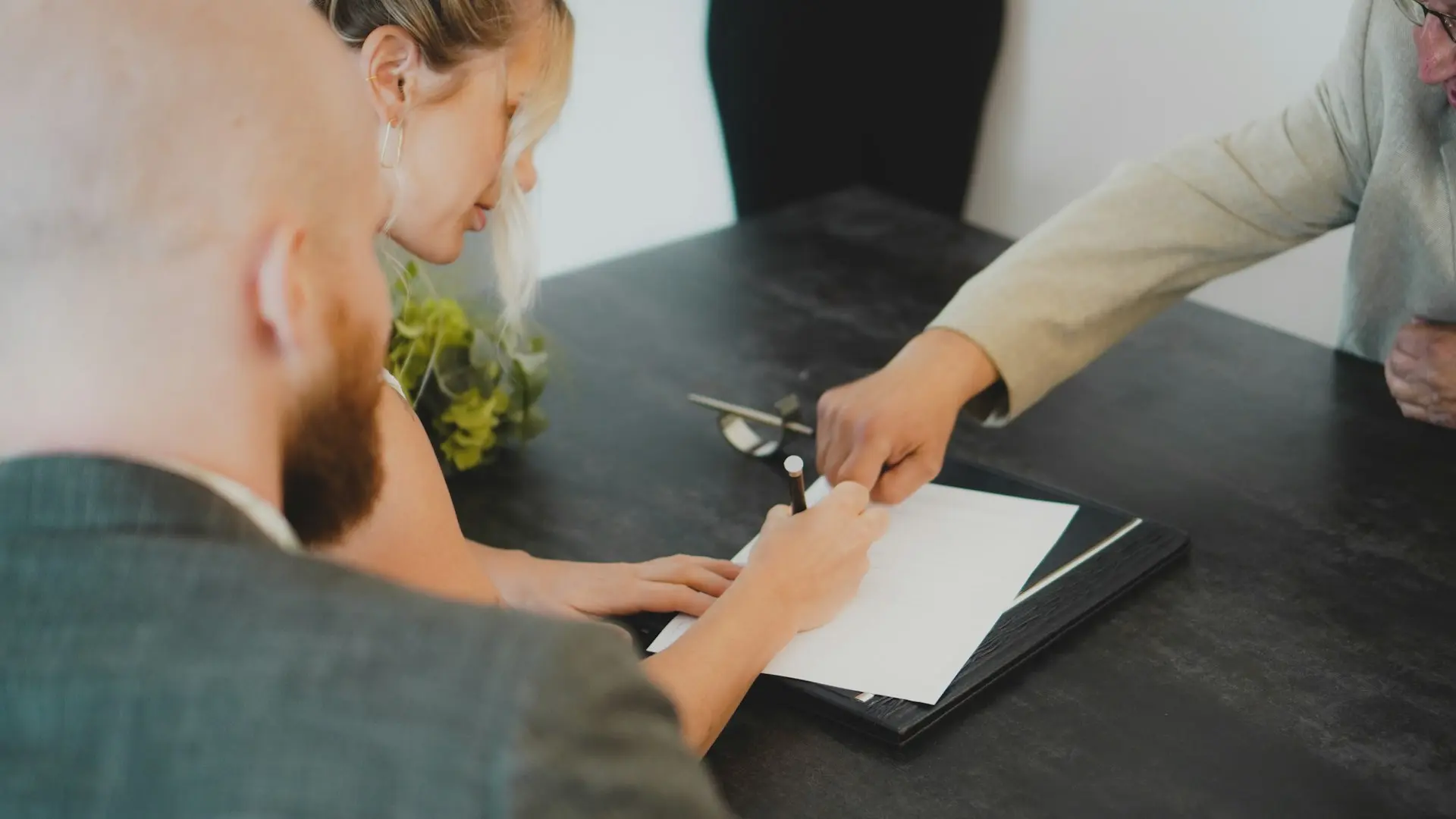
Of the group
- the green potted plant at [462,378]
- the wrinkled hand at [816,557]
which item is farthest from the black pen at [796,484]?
the green potted plant at [462,378]

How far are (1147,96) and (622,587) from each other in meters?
2.12

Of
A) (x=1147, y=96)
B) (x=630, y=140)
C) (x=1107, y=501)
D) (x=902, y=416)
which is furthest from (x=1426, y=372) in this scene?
(x=630, y=140)

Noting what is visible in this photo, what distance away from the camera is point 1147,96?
115 inches

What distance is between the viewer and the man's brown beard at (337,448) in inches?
30.9

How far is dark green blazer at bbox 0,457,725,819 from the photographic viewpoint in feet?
1.90

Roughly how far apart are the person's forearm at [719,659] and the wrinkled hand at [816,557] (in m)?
0.02

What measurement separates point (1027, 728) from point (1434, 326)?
74 centimetres

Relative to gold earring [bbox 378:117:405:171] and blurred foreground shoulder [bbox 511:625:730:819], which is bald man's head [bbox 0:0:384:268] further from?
gold earring [bbox 378:117:405:171]

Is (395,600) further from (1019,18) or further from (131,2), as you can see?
(1019,18)

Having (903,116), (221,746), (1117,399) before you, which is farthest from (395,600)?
(903,116)

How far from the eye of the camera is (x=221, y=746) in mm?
586

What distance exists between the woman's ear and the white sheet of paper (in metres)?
0.49

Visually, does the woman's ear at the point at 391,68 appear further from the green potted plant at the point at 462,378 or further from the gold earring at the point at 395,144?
the green potted plant at the point at 462,378

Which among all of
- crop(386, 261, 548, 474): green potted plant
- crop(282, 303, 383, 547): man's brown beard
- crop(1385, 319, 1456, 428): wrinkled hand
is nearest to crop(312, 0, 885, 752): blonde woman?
crop(386, 261, 548, 474): green potted plant
